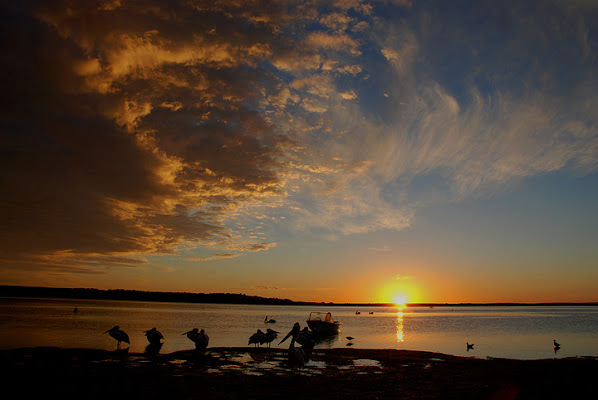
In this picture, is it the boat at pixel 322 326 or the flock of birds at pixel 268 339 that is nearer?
the flock of birds at pixel 268 339

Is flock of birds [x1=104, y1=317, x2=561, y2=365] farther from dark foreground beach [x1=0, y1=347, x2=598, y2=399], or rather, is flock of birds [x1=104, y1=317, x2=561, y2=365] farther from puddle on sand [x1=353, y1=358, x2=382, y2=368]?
puddle on sand [x1=353, y1=358, x2=382, y2=368]

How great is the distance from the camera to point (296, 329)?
Answer: 805 inches

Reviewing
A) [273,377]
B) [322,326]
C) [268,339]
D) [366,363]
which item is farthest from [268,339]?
[322,326]

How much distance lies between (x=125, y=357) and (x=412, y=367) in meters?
15.5

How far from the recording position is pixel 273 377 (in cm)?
1545

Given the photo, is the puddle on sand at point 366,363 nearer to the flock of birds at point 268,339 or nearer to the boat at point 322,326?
the flock of birds at point 268,339

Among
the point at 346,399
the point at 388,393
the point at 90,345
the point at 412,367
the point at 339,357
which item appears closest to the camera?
the point at 346,399

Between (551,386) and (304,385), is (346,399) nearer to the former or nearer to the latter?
(304,385)

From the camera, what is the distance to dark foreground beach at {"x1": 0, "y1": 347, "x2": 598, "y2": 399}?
12.5 m

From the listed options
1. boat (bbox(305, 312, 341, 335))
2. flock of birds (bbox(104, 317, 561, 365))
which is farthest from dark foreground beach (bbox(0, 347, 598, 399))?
boat (bbox(305, 312, 341, 335))

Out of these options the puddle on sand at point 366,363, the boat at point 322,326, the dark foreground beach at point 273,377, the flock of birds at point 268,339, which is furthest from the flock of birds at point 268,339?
the boat at point 322,326

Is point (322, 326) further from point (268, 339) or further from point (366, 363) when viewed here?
point (366, 363)

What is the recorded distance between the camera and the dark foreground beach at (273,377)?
12492 mm

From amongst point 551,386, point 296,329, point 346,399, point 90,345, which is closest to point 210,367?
point 296,329
